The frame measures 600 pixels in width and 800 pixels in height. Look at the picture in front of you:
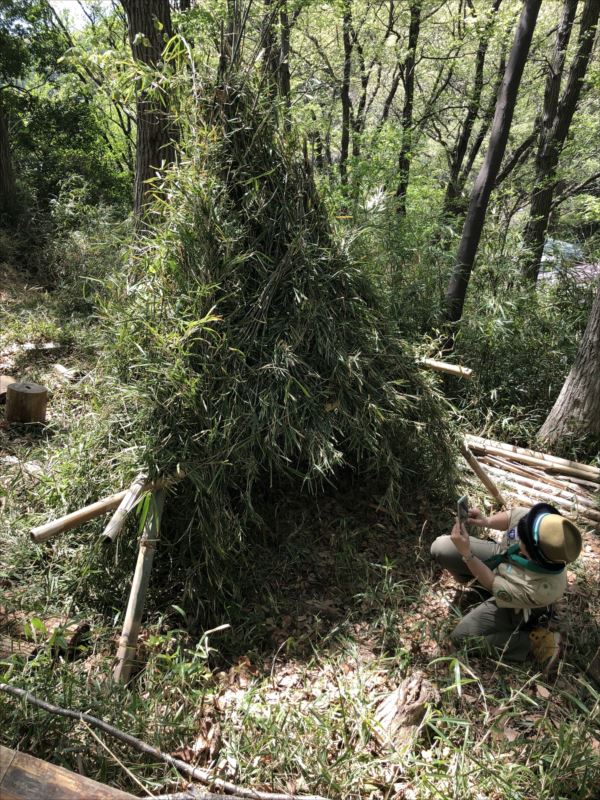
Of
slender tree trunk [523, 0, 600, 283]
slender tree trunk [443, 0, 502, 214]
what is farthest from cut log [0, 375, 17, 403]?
slender tree trunk [443, 0, 502, 214]

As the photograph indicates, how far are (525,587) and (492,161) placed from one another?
153 inches

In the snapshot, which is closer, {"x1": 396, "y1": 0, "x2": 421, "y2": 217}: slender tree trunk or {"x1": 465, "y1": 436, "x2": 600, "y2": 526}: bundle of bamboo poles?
{"x1": 465, "y1": 436, "x2": 600, "y2": 526}: bundle of bamboo poles

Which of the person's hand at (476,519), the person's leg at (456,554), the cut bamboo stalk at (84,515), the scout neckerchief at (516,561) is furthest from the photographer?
the person's leg at (456,554)

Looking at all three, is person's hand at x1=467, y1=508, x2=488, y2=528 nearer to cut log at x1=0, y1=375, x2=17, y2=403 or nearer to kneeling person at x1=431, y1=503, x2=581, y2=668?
kneeling person at x1=431, y1=503, x2=581, y2=668

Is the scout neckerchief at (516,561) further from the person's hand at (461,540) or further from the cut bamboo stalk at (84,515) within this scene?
the cut bamboo stalk at (84,515)

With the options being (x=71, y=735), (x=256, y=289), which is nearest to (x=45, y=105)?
(x=256, y=289)

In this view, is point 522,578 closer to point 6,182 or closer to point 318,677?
point 318,677

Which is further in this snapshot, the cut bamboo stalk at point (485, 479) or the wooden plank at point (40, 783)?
the cut bamboo stalk at point (485, 479)

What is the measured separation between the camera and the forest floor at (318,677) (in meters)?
2.29

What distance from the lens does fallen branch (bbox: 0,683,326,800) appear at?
2154 millimetres

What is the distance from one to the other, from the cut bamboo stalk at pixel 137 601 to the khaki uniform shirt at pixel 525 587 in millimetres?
1805

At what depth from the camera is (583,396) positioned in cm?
482

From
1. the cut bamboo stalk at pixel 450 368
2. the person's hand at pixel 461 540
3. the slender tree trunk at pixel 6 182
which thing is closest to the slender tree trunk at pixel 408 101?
the slender tree trunk at pixel 6 182

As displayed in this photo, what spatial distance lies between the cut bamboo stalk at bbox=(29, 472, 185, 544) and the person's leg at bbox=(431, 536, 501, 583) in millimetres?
1589
